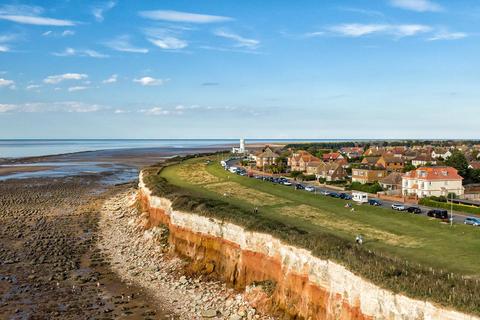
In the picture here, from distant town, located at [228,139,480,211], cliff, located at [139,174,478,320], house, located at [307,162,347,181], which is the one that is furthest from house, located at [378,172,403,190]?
cliff, located at [139,174,478,320]

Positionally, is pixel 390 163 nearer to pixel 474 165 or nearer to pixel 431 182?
pixel 474 165

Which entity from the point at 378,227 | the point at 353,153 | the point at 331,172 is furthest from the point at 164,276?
the point at 353,153

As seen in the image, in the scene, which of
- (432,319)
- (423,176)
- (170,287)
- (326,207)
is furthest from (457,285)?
(423,176)

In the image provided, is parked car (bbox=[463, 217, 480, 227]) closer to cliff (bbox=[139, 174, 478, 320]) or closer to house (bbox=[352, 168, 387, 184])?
cliff (bbox=[139, 174, 478, 320])

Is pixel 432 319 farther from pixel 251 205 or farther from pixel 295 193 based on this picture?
pixel 295 193

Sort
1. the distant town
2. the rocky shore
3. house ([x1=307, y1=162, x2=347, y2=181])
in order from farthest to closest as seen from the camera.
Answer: house ([x1=307, y1=162, x2=347, y2=181]) → the distant town → the rocky shore
